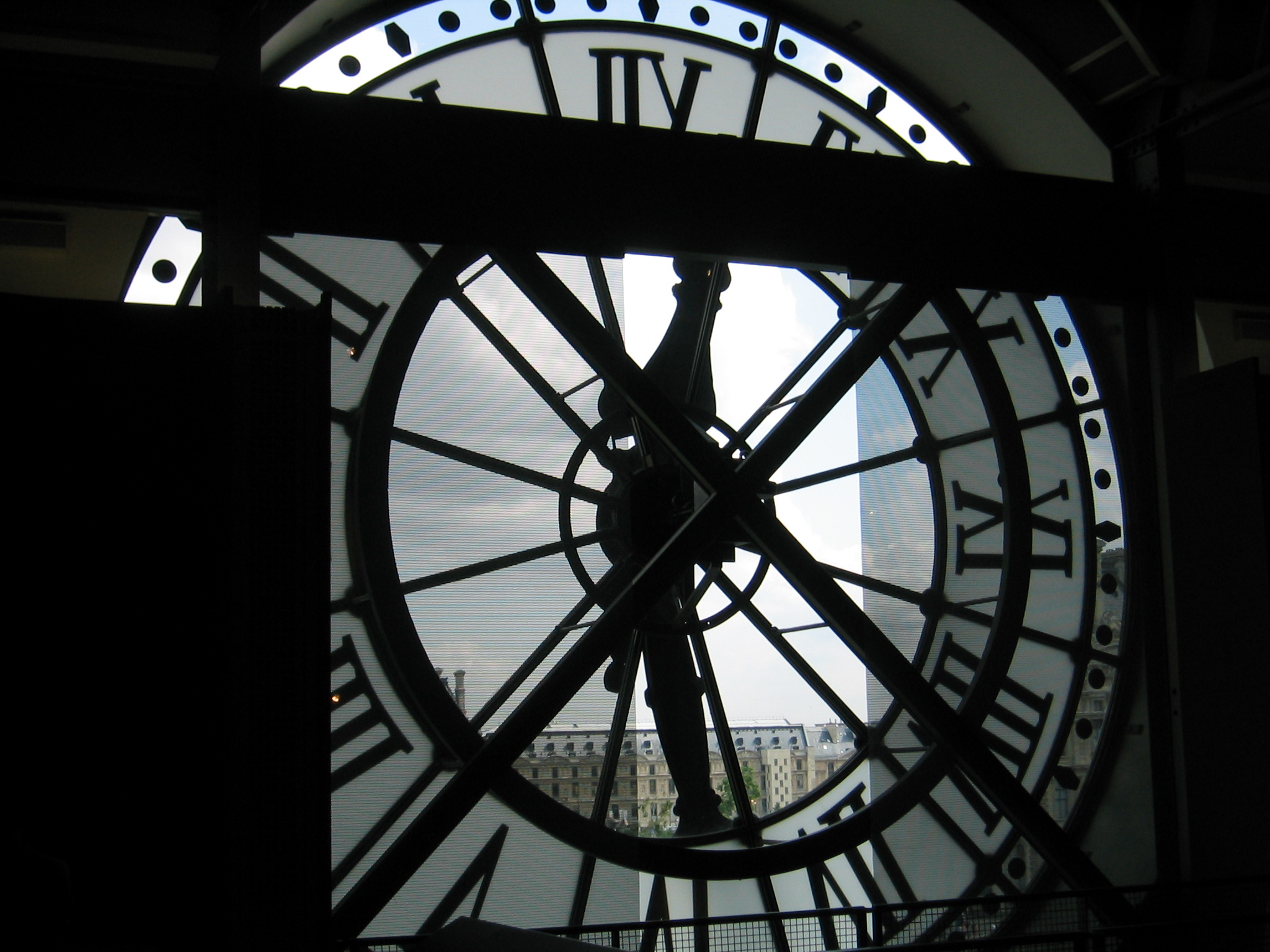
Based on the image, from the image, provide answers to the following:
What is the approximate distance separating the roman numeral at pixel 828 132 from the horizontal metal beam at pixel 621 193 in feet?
2.14

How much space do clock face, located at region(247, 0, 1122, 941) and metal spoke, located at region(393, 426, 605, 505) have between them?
0.02m

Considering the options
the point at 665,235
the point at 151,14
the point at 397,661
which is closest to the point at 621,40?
the point at 665,235

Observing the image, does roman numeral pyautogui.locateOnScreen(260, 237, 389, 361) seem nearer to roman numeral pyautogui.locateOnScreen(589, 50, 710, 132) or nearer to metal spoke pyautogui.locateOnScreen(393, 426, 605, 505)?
metal spoke pyautogui.locateOnScreen(393, 426, 605, 505)

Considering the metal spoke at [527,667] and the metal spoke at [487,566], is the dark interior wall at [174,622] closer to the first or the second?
the metal spoke at [487,566]

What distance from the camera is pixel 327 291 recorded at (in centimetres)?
348

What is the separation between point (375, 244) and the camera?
3598 mm

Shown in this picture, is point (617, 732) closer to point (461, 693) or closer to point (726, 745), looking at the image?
point (726, 745)

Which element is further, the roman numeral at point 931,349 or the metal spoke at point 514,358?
the roman numeral at point 931,349

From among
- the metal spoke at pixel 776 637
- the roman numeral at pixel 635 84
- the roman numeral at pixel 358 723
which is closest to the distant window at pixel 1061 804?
the metal spoke at pixel 776 637

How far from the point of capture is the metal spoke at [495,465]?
3.67m

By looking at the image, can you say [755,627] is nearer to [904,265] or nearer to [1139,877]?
[904,265]

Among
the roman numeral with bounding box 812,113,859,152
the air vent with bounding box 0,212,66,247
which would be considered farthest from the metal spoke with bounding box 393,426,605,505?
the roman numeral with bounding box 812,113,859,152

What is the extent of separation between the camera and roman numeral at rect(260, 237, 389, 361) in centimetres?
350

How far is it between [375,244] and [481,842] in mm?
1935
